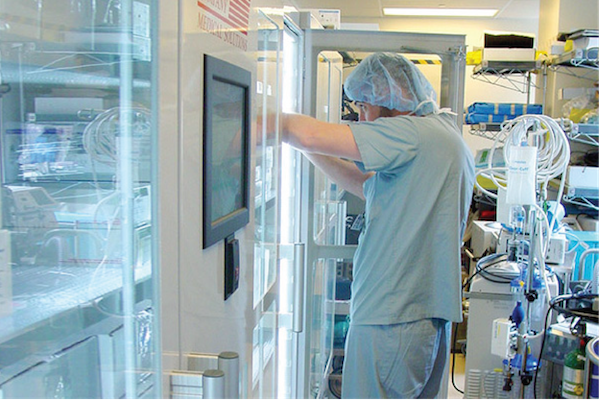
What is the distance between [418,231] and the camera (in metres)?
1.94

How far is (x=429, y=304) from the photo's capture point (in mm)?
1994

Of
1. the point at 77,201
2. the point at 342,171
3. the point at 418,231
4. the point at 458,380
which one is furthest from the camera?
the point at 458,380

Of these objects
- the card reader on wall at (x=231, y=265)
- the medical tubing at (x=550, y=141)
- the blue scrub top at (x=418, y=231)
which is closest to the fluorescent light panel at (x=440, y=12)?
the medical tubing at (x=550, y=141)

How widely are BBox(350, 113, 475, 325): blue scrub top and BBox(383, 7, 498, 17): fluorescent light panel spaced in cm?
457

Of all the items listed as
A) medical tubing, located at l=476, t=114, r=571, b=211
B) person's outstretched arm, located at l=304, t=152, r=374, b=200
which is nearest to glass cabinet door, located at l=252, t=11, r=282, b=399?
person's outstretched arm, located at l=304, t=152, r=374, b=200

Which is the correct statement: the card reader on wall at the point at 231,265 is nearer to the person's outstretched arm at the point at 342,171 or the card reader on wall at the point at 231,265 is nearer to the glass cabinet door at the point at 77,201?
the glass cabinet door at the point at 77,201

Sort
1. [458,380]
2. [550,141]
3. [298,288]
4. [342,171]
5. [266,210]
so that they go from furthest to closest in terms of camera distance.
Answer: [458,380] → [550,141] → [298,288] → [342,171] → [266,210]

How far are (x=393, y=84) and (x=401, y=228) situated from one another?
19.1 inches

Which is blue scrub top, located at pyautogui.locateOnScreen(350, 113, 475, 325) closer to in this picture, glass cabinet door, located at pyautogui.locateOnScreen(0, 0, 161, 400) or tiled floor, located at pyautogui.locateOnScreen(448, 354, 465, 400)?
glass cabinet door, located at pyautogui.locateOnScreen(0, 0, 161, 400)

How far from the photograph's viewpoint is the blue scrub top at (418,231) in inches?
75.4

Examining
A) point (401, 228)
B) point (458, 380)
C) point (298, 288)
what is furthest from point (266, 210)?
point (458, 380)

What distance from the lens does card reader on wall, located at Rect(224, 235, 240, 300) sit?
1.18 metres

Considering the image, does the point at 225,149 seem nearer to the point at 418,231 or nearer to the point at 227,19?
the point at 227,19

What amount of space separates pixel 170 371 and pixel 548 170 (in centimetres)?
259
